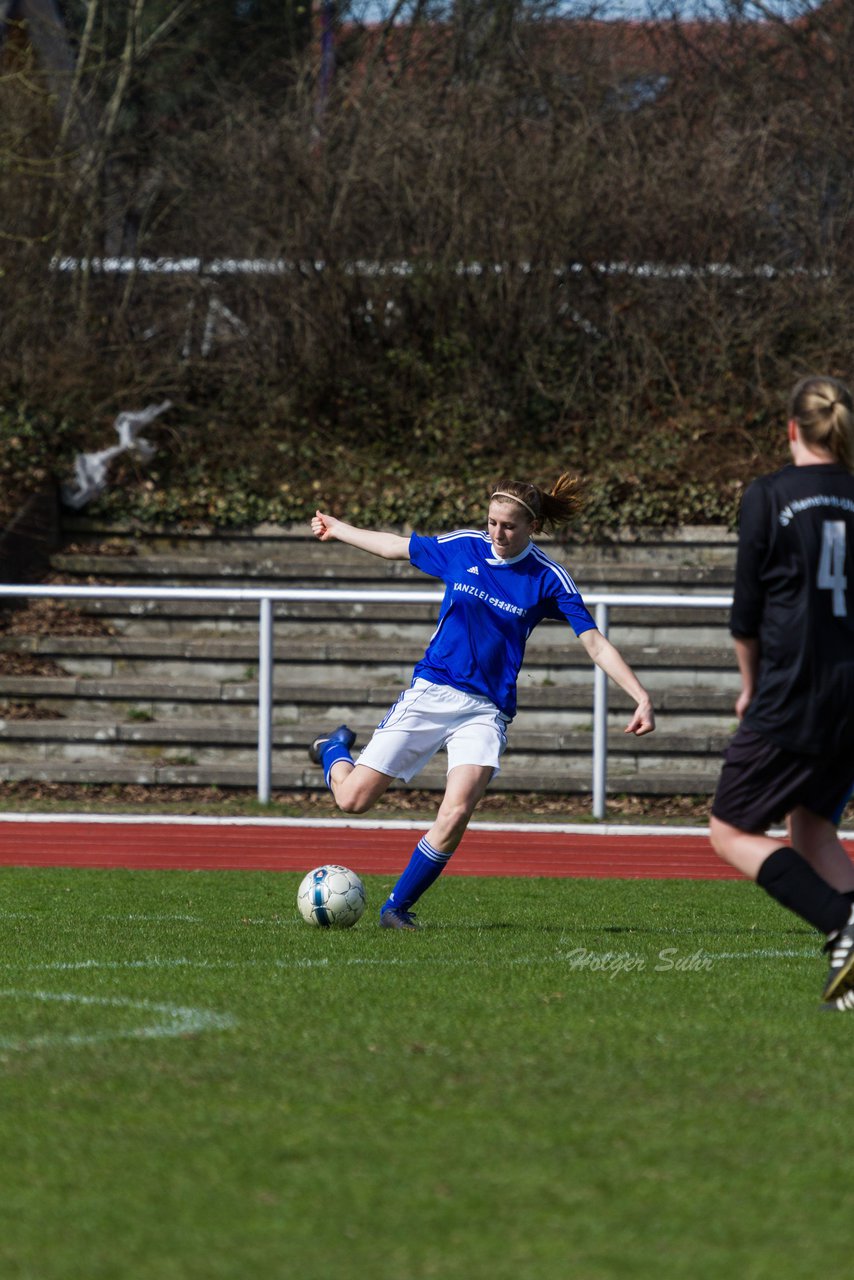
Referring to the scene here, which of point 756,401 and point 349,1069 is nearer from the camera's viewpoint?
point 349,1069

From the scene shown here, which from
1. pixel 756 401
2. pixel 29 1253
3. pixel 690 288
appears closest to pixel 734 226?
pixel 690 288

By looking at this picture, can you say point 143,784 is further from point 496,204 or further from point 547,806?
point 496,204

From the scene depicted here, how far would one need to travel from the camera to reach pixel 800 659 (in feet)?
17.3

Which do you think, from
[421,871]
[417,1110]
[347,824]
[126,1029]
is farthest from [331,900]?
[347,824]

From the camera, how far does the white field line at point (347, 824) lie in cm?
1230

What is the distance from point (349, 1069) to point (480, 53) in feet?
64.8

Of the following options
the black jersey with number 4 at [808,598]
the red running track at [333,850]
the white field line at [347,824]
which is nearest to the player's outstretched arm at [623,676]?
the black jersey with number 4 at [808,598]

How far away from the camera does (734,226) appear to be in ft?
63.0

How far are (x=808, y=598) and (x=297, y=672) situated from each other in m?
10.4

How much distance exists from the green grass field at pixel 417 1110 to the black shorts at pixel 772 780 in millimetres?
630

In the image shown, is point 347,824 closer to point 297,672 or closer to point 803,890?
point 297,672

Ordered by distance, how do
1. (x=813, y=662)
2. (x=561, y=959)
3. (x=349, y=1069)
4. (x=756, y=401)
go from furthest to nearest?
1. (x=756, y=401)
2. (x=561, y=959)
3. (x=813, y=662)
4. (x=349, y=1069)

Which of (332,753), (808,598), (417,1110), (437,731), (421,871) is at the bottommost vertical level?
(421,871)

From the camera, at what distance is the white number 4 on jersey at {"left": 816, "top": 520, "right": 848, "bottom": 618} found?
17.2ft
